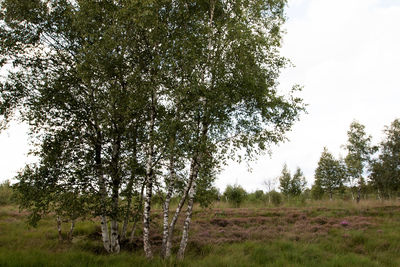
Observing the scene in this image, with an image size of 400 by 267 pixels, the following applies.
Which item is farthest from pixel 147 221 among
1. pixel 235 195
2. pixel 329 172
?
pixel 329 172

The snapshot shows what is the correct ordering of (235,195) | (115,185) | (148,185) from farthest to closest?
(235,195) → (115,185) → (148,185)

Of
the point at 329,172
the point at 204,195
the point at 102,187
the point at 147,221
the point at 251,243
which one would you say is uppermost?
the point at 329,172

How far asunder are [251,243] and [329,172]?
4622 centimetres

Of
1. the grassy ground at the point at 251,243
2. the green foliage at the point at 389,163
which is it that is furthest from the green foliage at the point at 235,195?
the green foliage at the point at 389,163

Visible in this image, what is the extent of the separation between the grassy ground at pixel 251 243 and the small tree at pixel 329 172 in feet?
92.6

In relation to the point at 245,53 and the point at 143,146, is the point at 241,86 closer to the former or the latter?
the point at 245,53

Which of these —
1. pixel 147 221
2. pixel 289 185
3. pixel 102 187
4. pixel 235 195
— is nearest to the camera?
pixel 147 221

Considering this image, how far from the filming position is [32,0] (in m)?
12.6

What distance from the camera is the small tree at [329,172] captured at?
52.2 meters

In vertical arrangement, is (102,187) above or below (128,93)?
below

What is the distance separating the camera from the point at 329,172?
53562 millimetres

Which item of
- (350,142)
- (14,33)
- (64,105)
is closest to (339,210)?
(350,142)

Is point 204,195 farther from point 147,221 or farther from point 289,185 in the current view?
point 289,185

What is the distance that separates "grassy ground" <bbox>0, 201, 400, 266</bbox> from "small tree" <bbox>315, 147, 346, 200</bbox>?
1111 inches
